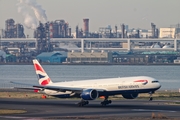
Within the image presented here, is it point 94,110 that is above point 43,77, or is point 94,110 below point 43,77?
below

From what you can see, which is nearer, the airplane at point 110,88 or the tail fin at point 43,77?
the airplane at point 110,88

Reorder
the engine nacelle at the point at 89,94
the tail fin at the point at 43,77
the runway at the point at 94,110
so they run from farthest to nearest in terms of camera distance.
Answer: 1. the tail fin at the point at 43,77
2. the engine nacelle at the point at 89,94
3. the runway at the point at 94,110

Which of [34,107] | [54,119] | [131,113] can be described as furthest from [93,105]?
[54,119]

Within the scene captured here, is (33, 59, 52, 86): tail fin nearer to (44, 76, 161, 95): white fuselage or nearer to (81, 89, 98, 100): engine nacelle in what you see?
(44, 76, 161, 95): white fuselage

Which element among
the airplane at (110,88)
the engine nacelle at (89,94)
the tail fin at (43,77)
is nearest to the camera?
the engine nacelle at (89,94)

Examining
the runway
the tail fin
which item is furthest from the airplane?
the tail fin

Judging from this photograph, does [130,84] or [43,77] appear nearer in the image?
[130,84]

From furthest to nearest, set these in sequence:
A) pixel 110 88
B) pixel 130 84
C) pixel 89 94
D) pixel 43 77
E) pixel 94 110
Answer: pixel 43 77 < pixel 110 88 < pixel 130 84 < pixel 89 94 < pixel 94 110

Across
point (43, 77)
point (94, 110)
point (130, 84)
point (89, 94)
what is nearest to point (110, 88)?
point (130, 84)

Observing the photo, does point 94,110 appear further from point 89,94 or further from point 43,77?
point 43,77

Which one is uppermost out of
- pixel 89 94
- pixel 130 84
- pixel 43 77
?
pixel 43 77

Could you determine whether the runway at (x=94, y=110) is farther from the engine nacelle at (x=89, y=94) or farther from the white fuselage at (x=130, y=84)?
the white fuselage at (x=130, y=84)

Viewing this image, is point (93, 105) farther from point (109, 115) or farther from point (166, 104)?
point (109, 115)

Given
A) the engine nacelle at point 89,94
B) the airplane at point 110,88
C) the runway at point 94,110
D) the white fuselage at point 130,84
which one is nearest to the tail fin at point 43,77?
the runway at point 94,110
